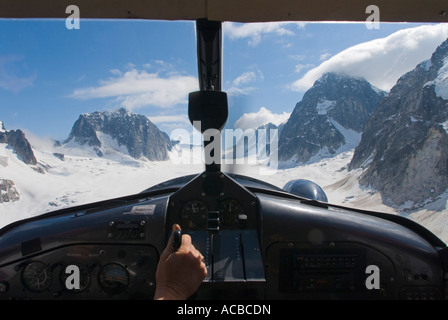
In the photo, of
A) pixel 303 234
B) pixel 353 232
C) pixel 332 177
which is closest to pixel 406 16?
pixel 353 232

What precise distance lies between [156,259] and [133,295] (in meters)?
0.28

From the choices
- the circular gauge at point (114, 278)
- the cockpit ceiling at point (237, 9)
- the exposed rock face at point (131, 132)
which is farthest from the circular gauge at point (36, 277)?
the exposed rock face at point (131, 132)

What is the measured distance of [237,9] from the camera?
6.63 ft

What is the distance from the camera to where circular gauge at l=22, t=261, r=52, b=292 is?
196cm

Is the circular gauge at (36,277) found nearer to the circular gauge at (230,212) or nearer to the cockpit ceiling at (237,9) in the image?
the circular gauge at (230,212)

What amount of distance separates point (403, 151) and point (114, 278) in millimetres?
17011

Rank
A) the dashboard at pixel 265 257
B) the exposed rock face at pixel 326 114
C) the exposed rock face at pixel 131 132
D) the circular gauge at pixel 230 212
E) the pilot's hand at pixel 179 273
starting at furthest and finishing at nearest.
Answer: the exposed rock face at pixel 326 114 < the exposed rock face at pixel 131 132 < the circular gauge at pixel 230 212 < the dashboard at pixel 265 257 < the pilot's hand at pixel 179 273

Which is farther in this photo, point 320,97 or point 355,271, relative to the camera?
point 320,97

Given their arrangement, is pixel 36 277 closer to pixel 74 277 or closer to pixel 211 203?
pixel 74 277

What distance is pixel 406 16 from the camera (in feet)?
6.91

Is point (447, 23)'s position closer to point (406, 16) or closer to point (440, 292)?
point (406, 16)

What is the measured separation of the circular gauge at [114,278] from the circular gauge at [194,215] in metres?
0.48

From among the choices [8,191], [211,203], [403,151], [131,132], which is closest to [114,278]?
[211,203]

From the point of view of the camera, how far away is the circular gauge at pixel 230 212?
204 cm
